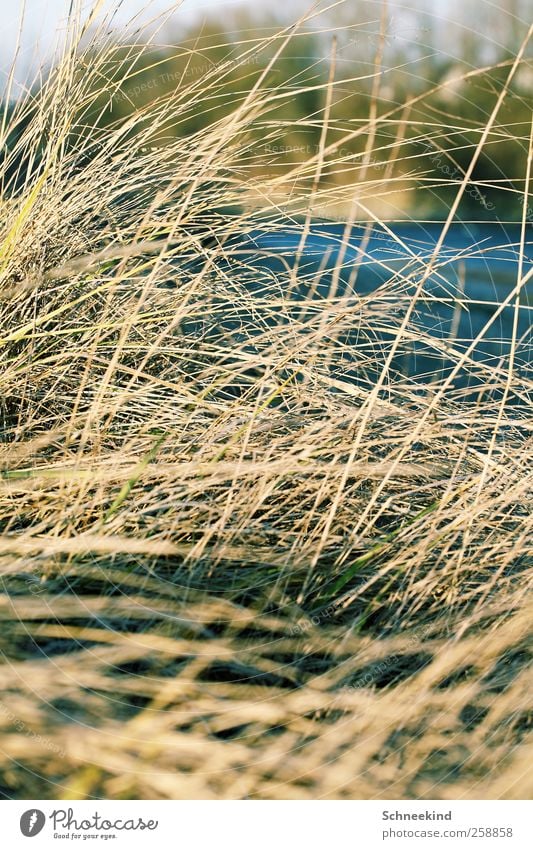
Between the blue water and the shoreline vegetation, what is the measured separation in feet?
0.15

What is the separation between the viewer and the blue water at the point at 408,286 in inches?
52.5

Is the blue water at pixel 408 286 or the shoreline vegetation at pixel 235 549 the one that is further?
the blue water at pixel 408 286

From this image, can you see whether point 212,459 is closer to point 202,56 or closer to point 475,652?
point 475,652

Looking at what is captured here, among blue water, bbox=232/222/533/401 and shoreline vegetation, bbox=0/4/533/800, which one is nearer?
shoreline vegetation, bbox=0/4/533/800

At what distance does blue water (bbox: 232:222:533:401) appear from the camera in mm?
1334

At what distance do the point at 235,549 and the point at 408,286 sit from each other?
0.62 m

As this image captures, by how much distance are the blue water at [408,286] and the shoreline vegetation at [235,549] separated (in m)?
0.05

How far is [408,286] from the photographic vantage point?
1.49 metres

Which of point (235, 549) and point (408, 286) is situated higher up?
point (408, 286)

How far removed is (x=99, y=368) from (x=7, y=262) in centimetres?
23

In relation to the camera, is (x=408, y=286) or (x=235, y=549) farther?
(x=408, y=286)

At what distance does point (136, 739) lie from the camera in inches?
36.7

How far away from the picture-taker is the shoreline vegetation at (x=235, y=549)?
93 centimetres
